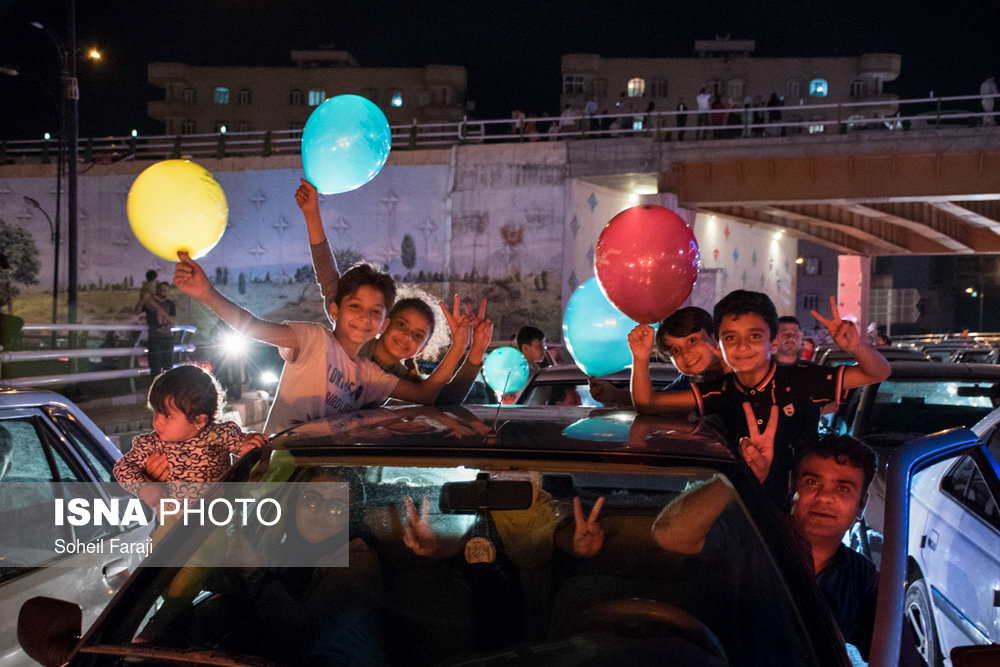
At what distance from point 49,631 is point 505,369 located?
216 inches

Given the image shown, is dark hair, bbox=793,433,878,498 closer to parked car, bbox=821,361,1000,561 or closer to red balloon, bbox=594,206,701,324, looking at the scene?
red balloon, bbox=594,206,701,324

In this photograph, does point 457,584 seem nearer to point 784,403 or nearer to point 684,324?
point 784,403

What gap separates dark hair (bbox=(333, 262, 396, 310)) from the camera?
12.2ft

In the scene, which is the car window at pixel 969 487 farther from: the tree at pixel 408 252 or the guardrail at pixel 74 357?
the tree at pixel 408 252

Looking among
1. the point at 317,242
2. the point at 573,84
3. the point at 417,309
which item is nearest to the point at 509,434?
the point at 417,309

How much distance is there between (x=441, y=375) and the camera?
12.4ft

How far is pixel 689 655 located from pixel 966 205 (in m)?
31.0

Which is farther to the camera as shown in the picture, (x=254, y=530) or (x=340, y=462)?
(x=254, y=530)

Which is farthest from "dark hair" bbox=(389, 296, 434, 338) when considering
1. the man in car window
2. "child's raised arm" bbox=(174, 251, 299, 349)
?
the man in car window

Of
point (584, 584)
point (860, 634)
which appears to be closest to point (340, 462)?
point (584, 584)

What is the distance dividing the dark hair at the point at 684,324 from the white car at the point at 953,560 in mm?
1081

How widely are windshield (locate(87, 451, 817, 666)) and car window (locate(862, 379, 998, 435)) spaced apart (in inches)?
170

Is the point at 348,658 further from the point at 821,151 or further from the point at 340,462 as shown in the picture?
the point at 821,151

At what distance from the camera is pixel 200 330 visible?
31.5 m
